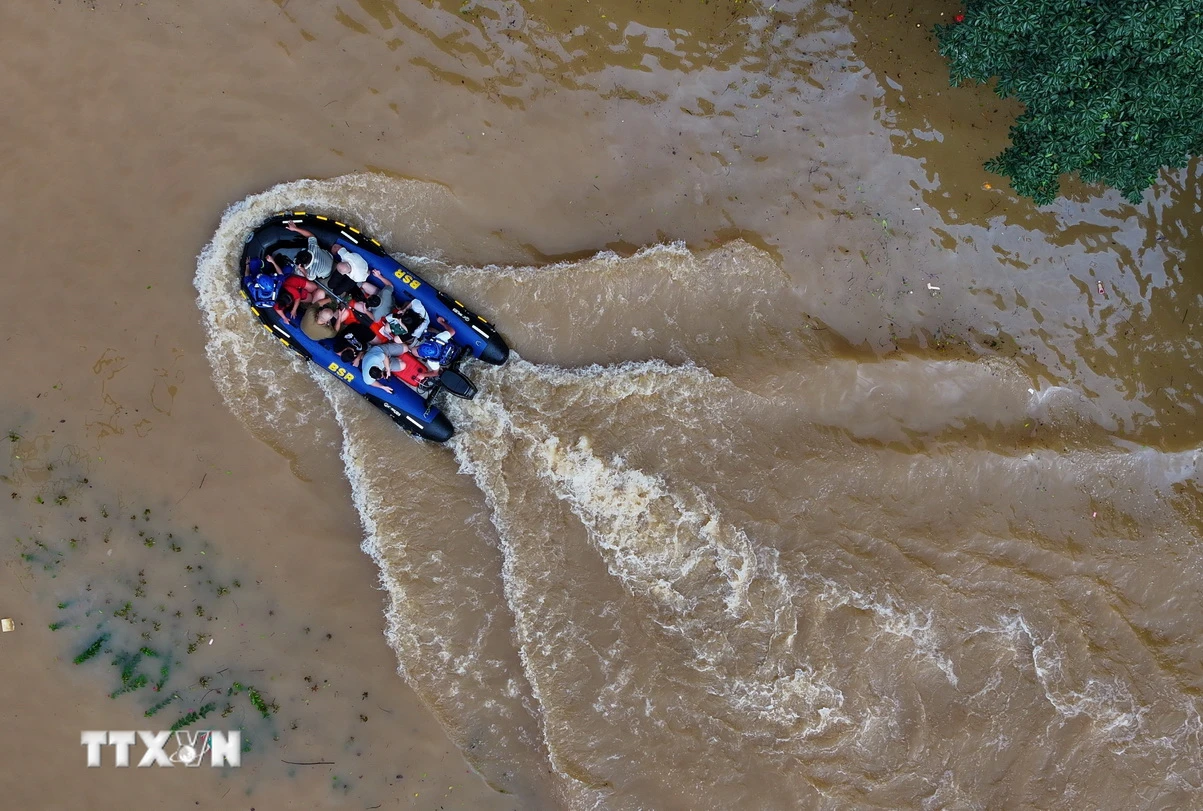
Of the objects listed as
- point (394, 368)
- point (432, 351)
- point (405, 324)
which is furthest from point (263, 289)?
point (432, 351)

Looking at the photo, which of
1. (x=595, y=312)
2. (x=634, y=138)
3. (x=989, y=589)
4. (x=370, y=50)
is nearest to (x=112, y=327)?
(x=370, y=50)

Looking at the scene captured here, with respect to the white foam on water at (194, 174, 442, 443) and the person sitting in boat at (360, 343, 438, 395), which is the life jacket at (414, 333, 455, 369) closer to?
the person sitting in boat at (360, 343, 438, 395)

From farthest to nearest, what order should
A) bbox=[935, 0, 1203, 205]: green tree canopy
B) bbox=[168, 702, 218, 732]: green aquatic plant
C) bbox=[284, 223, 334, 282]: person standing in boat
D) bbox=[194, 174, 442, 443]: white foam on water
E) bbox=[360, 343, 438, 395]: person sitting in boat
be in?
bbox=[194, 174, 442, 443]: white foam on water, bbox=[168, 702, 218, 732]: green aquatic plant, bbox=[360, 343, 438, 395]: person sitting in boat, bbox=[284, 223, 334, 282]: person standing in boat, bbox=[935, 0, 1203, 205]: green tree canopy

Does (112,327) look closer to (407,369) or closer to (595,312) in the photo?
(407,369)

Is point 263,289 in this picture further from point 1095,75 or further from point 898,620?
point 1095,75

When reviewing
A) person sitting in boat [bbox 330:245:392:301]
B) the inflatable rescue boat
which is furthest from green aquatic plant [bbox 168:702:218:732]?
person sitting in boat [bbox 330:245:392:301]

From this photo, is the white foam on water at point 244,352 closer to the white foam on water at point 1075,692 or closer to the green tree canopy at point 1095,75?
the green tree canopy at point 1095,75
